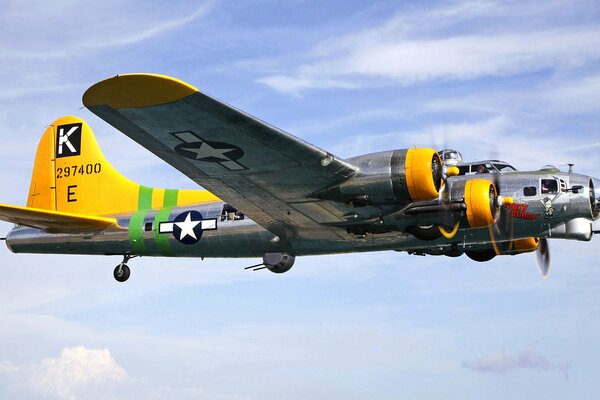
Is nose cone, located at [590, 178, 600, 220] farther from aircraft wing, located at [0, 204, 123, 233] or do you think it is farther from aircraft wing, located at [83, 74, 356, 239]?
aircraft wing, located at [0, 204, 123, 233]

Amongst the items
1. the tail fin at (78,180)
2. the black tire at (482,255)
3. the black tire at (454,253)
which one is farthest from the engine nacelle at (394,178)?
the tail fin at (78,180)

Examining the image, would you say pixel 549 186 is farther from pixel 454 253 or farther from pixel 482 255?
pixel 482 255

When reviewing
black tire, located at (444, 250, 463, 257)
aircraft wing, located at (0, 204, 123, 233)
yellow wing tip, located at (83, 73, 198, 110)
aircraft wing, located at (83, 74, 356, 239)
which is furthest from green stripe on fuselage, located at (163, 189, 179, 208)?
yellow wing tip, located at (83, 73, 198, 110)

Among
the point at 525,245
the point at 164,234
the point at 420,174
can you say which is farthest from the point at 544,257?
the point at 164,234

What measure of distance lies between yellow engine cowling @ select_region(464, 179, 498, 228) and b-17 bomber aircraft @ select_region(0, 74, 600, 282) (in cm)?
3

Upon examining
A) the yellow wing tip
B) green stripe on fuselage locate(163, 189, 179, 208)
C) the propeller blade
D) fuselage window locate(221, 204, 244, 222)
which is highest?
the yellow wing tip

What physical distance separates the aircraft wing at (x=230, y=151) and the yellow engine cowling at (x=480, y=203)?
2.55 m

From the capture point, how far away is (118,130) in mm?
15781

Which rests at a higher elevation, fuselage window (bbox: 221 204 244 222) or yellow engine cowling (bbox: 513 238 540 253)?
fuselage window (bbox: 221 204 244 222)

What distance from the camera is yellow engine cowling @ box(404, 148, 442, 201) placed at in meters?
17.4

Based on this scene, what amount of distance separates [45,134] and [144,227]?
5.52 metres

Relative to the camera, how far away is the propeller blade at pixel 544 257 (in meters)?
22.4

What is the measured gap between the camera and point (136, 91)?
14.5m

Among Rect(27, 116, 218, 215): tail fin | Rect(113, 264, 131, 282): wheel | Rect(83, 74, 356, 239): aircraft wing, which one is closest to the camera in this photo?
Rect(83, 74, 356, 239): aircraft wing
